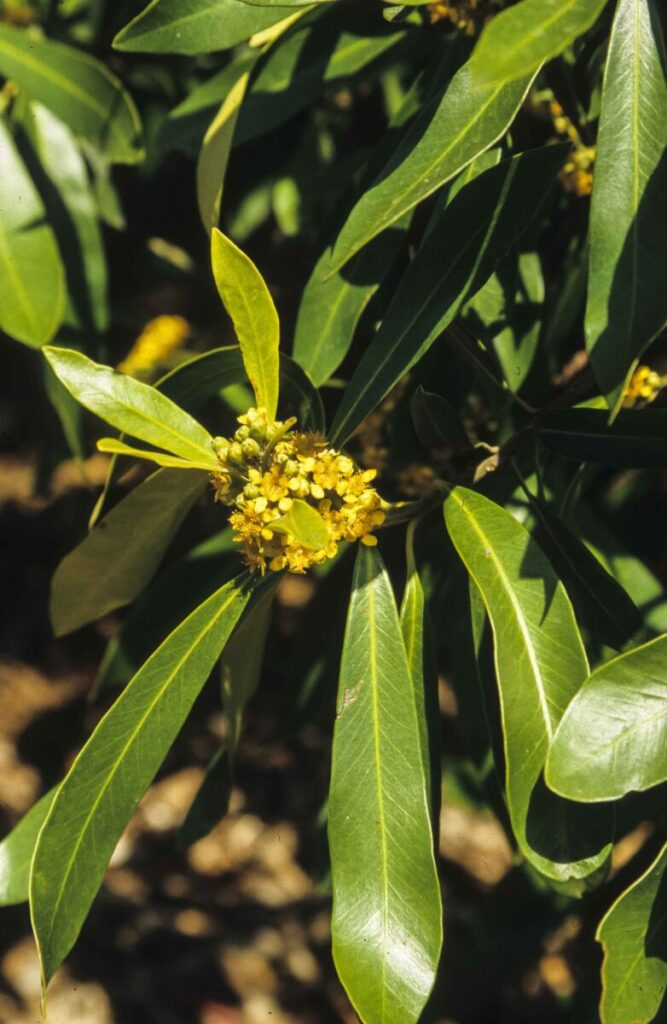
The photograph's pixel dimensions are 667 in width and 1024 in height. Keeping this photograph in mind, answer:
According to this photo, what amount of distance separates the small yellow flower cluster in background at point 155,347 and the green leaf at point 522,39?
1.44 meters

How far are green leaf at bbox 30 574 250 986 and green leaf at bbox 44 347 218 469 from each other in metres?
0.23

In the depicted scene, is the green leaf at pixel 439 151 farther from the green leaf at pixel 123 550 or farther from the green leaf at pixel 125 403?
the green leaf at pixel 123 550

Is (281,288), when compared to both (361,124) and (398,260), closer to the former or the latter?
(361,124)

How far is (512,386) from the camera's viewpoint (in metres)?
1.43

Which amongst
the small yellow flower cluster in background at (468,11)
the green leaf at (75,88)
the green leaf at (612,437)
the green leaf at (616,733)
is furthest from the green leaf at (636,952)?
the green leaf at (75,88)

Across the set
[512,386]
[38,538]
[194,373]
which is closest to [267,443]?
[194,373]

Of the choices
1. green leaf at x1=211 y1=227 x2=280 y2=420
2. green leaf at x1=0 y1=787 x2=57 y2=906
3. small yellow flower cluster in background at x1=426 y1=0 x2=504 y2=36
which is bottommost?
green leaf at x1=0 y1=787 x2=57 y2=906

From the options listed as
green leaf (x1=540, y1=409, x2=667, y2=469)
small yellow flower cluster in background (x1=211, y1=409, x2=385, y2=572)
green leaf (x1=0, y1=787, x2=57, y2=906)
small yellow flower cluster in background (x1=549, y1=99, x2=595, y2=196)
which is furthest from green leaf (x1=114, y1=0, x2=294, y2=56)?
green leaf (x1=0, y1=787, x2=57, y2=906)

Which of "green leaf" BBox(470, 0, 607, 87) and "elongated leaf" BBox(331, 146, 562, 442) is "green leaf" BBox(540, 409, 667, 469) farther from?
"green leaf" BBox(470, 0, 607, 87)

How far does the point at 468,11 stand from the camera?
4.33ft

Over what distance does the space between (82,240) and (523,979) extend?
2.06 m

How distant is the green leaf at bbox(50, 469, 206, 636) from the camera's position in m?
1.27

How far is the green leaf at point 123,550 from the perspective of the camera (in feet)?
4.17

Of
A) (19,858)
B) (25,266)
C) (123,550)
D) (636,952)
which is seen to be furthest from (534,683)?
(25,266)
